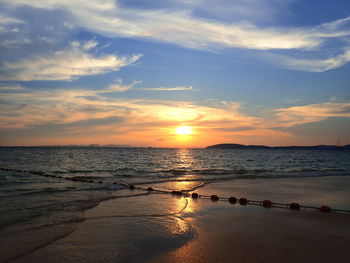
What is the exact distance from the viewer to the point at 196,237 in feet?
26.2

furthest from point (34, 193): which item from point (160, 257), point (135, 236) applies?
point (160, 257)

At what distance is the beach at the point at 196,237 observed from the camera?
21.5 feet

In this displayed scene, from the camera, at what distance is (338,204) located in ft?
44.1

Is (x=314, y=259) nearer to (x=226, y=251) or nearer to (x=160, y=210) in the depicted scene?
(x=226, y=251)

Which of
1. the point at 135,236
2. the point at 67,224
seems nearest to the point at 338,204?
the point at 135,236

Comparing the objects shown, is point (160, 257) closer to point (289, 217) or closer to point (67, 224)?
point (67, 224)

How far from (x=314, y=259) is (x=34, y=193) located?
14.5 m

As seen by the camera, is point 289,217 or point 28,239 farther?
point 289,217

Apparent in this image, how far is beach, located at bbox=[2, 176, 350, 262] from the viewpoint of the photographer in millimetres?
6559

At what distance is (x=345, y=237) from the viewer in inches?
321

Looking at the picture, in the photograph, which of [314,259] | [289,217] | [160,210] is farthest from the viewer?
[160,210]

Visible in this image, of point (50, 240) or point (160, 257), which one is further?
point (50, 240)

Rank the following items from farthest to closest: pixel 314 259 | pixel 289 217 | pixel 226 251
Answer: pixel 289 217 < pixel 226 251 < pixel 314 259

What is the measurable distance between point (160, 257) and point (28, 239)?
154 inches
